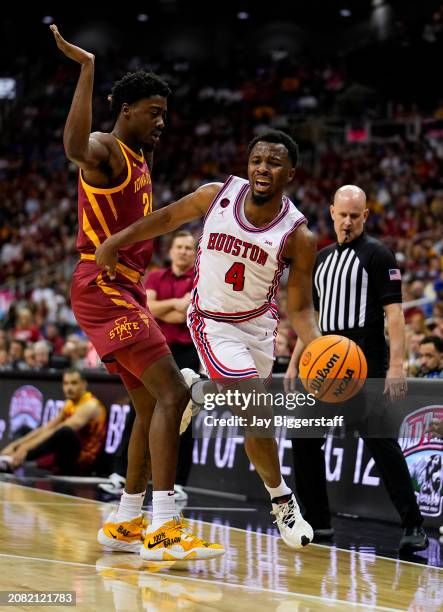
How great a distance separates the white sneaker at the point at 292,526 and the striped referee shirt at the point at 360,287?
1.46 m

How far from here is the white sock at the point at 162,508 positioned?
477 cm

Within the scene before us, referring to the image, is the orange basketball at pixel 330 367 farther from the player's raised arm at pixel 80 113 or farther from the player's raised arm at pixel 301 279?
the player's raised arm at pixel 80 113

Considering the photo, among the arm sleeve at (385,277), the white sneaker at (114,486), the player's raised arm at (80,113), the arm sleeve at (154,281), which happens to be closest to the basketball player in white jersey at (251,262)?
the player's raised arm at (80,113)

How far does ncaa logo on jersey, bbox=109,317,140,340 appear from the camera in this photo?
4.99 m

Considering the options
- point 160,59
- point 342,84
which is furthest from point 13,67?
point 342,84

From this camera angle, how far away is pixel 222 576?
4.59 meters

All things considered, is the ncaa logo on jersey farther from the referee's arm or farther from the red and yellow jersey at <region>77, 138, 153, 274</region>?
the referee's arm

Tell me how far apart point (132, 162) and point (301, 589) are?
2.27 m

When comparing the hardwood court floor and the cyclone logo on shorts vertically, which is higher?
the cyclone logo on shorts

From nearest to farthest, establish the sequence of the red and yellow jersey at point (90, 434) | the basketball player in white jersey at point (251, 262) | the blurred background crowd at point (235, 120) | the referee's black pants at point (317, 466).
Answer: the basketball player in white jersey at point (251, 262)
the referee's black pants at point (317, 466)
the red and yellow jersey at point (90, 434)
the blurred background crowd at point (235, 120)

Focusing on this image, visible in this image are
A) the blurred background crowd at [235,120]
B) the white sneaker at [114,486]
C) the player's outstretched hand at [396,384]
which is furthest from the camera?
the blurred background crowd at [235,120]

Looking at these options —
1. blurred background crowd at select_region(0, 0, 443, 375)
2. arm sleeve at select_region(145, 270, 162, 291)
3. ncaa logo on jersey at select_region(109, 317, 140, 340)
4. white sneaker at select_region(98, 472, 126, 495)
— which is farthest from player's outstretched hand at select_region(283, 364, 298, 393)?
blurred background crowd at select_region(0, 0, 443, 375)

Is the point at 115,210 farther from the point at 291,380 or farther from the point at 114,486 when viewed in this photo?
the point at 114,486

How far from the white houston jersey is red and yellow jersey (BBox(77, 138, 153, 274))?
0.38 metres
